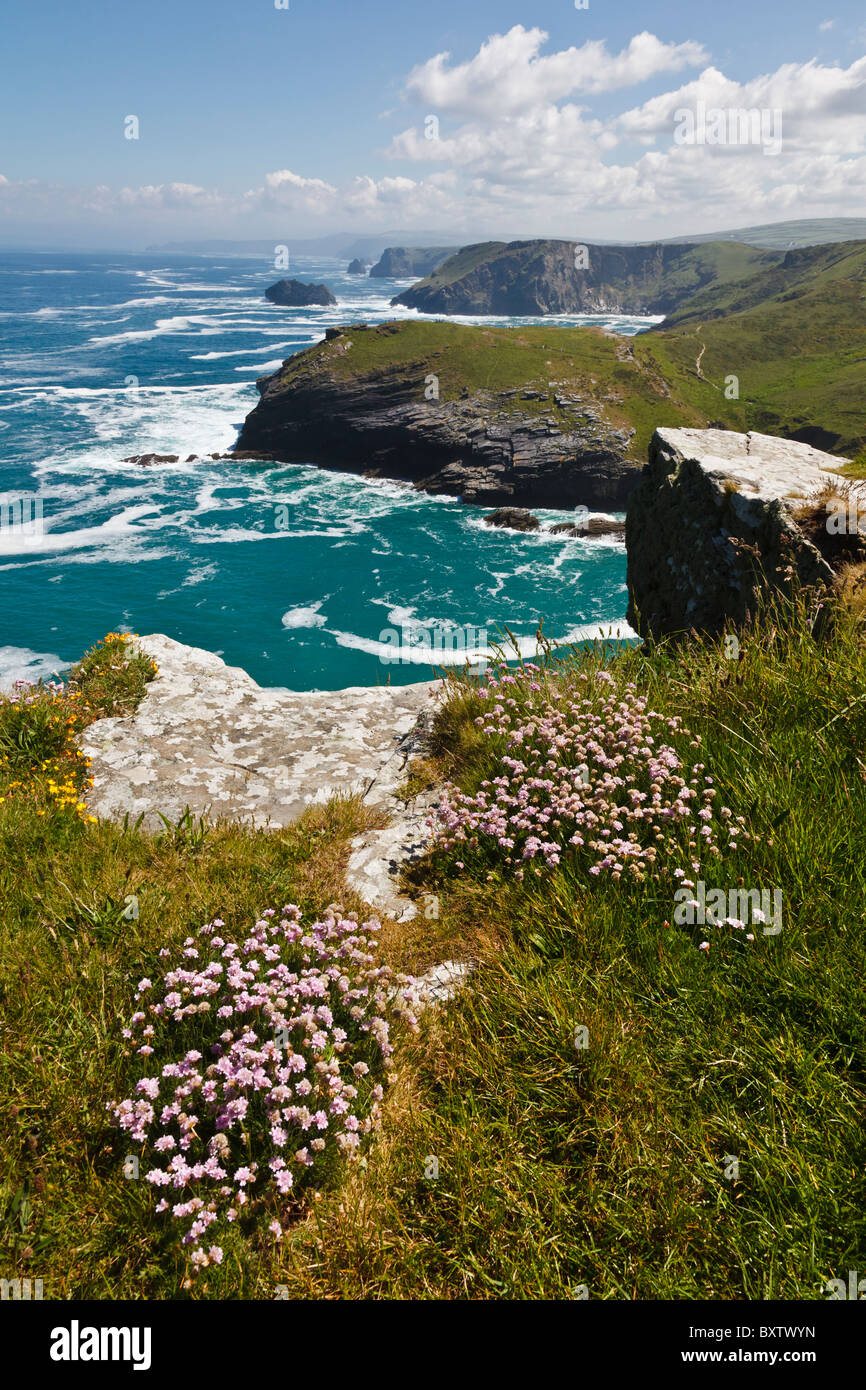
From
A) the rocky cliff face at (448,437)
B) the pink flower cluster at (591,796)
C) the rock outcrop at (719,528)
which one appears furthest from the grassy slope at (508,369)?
the pink flower cluster at (591,796)

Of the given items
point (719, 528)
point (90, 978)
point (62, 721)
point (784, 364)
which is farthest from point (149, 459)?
point (784, 364)

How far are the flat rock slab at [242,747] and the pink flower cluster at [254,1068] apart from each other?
253 cm

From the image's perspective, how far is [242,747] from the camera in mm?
8602

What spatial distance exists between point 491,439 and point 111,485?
57.0 metres

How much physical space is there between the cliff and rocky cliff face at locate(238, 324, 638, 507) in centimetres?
17

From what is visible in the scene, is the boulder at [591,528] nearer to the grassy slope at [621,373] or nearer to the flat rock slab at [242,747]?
the grassy slope at [621,373]

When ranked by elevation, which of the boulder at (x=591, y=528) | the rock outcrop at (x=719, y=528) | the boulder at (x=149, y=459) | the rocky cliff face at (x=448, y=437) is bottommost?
the rock outcrop at (x=719, y=528)

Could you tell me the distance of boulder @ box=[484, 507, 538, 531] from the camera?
9250 centimetres

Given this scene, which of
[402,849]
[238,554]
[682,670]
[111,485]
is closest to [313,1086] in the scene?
[402,849]

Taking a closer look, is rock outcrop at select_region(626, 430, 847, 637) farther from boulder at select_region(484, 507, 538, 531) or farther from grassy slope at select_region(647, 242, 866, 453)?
grassy slope at select_region(647, 242, 866, 453)

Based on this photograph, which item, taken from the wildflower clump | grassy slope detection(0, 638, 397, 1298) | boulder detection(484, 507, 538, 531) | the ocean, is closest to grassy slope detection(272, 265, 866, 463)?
boulder detection(484, 507, 538, 531)

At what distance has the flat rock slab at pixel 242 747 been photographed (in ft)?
23.3
